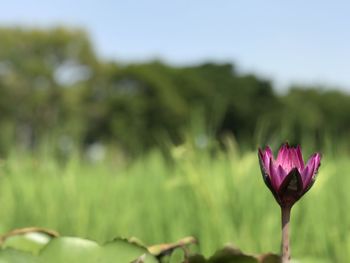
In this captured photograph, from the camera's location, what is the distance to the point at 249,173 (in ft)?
10.0

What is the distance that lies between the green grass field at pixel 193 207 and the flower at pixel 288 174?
133cm

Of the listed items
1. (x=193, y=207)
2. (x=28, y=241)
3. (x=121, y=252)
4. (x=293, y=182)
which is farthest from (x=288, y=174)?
(x=193, y=207)

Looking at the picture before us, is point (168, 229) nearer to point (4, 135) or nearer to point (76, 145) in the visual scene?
point (76, 145)

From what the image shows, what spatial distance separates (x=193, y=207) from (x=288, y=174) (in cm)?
235

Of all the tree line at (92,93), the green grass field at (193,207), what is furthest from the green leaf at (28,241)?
the tree line at (92,93)

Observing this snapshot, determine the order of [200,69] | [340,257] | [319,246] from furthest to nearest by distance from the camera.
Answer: [200,69] < [319,246] < [340,257]

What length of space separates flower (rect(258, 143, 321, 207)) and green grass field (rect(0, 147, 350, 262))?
52.2 inches

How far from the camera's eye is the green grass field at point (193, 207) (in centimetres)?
260

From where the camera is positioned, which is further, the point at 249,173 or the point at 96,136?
the point at 96,136

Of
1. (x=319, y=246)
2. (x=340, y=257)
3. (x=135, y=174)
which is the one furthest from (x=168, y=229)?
(x=135, y=174)

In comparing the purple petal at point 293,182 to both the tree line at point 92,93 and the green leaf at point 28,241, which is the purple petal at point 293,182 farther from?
the tree line at point 92,93

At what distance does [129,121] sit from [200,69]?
7.23 metres

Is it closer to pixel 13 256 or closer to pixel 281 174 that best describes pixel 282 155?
pixel 281 174

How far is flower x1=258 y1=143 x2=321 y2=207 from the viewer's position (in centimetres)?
62
